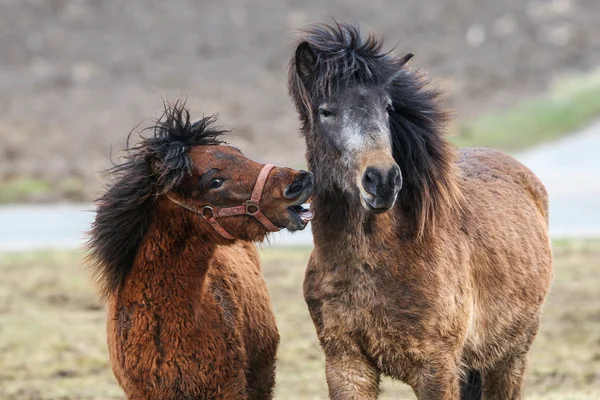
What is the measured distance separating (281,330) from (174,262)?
212 inches

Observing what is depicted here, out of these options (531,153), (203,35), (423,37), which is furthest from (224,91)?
(531,153)

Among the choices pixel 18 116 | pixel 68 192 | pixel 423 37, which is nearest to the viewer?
pixel 68 192

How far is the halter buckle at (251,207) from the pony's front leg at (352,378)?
0.87 meters

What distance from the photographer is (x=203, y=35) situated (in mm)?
27922

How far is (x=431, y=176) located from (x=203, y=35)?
75.4 ft

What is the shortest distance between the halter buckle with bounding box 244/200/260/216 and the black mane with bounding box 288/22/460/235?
54 cm

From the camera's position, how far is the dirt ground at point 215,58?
22.5 meters

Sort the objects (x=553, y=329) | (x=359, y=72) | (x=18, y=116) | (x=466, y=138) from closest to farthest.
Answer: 1. (x=359, y=72)
2. (x=553, y=329)
3. (x=466, y=138)
4. (x=18, y=116)

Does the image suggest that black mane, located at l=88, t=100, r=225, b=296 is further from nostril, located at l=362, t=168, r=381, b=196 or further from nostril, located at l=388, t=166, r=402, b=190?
nostril, located at l=388, t=166, r=402, b=190

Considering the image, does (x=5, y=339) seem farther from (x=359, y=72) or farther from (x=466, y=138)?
(x=466, y=138)

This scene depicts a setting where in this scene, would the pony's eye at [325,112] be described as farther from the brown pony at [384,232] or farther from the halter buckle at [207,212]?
the halter buckle at [207,212]

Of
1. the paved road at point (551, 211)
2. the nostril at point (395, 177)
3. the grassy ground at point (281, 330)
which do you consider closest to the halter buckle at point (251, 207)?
the nostril at point (395, 177)

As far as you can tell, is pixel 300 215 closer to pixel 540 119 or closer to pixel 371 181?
pixel 371 181

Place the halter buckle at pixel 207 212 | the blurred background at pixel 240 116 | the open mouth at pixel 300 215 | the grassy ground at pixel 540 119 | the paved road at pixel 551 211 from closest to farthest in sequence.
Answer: the open mouth at pixel 300 215 → the halter buckle at pixel 207 212 → the blurred background at pixel 240 116 → the paved road at pixel 551 211 → the grassy ground at pixel 540 119
